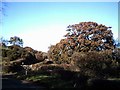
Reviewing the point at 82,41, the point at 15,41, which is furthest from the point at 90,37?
the point at 15,41

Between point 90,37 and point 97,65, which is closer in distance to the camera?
point 97,65

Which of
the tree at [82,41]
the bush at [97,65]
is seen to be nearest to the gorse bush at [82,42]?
the tree at [82,41]

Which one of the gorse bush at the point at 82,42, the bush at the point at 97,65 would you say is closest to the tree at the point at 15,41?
the gorse bush at the point at 82,42

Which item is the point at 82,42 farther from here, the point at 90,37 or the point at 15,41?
the point at 15,41

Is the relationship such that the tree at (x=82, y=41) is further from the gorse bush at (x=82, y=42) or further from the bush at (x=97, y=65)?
the bush at (x=97, y=65)

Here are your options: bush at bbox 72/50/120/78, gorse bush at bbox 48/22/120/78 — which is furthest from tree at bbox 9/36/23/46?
bush at bbox 72/50/120/78

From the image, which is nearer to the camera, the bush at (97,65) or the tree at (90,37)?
the bush at (97,65)

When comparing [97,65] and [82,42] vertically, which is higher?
[82,42]

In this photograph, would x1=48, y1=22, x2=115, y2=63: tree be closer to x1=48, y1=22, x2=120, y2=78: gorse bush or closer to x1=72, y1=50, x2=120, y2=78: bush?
x1=48, y1=22, x2=120, y2=78: gorse bush

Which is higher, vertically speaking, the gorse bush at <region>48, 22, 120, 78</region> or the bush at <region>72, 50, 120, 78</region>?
the gorse bush at <region>48, 22, 120, 78</region>

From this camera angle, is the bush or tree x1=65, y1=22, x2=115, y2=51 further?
tree x1=65, y1=22, x2=115, y2=51

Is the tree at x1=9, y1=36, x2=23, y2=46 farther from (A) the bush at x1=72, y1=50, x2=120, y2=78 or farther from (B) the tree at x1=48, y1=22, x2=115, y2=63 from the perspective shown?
(A) the bush at x1=72, y1=50, x2=120, y2=78

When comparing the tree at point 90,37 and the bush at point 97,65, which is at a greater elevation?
the tree at point 90,37

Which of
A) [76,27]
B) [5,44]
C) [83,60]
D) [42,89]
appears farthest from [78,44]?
[42,89]
